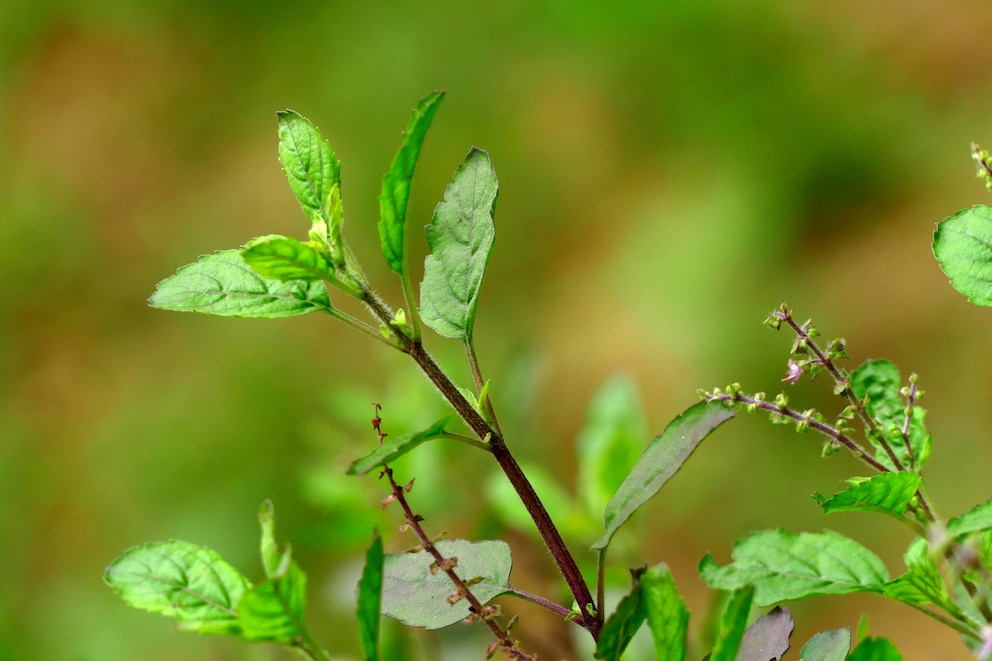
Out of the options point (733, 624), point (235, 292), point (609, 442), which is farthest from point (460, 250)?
point (609, 442)

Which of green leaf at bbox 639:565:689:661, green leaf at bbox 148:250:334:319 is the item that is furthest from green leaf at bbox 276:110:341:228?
green leaf at bbox 639:565:689:661

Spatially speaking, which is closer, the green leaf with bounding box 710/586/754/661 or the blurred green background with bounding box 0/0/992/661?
the green leaf with bounding box 710/586/754/661

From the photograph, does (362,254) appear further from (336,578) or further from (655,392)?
(336,578)

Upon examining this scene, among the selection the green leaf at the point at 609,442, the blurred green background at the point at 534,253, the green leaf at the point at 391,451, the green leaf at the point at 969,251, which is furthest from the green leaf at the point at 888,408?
the blurred green background at the point at 534,253

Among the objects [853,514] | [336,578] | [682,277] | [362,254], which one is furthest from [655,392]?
[336,578]

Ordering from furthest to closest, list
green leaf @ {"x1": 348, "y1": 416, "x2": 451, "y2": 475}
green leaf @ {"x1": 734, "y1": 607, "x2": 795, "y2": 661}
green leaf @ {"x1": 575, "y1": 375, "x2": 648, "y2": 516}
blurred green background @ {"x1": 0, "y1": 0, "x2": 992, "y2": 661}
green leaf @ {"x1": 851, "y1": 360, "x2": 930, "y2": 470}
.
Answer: blurred green background @ {"x1": 0, "y1": 0, "x2": 992, "y2": 661} < green leaf @ {"x1": 575, "y1": 375, "x2": 648, "y2": 516} < green leaf @ {"x1": 851, "y1": 360, "x2": 930, "y2": 470} < green leaf @ {"x1": 734, "y1": 607, "x2": 795, "y2": 661} < green leaf @ {"x1": 348, "y1": 416, "x2": 451, "y2": 475}

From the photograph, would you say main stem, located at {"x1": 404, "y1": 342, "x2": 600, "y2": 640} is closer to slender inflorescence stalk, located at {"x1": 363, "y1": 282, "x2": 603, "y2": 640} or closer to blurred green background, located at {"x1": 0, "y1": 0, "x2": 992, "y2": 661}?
slender inflorescence stalk, located at {"x1": 363, "y1": 282, "x2": 603, "y2": 640}

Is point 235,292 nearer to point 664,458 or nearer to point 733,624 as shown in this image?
point 664,458
